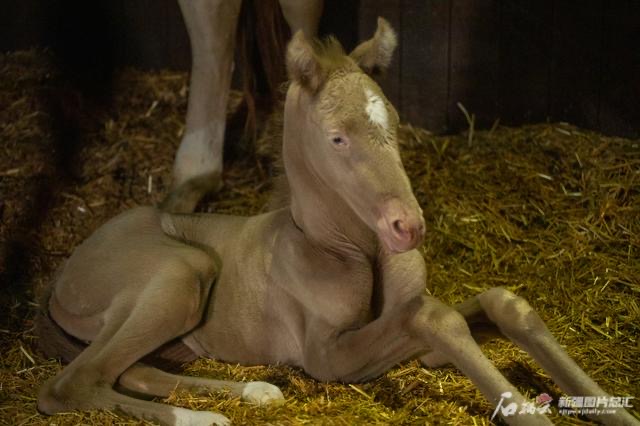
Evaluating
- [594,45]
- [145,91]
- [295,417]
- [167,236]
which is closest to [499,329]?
[295,417]

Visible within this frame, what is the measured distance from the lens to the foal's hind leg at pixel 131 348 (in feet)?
10.3

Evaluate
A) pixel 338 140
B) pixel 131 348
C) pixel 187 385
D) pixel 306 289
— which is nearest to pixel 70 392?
pixel 131 348

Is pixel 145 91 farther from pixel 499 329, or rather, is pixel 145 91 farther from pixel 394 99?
pixel 499 329

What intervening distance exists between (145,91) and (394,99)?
164 centimetres

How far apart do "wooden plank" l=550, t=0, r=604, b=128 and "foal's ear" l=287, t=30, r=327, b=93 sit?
2.56 meters

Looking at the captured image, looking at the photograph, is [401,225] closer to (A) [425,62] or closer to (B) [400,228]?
(B) [400,228]

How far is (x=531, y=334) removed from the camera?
9.85ft

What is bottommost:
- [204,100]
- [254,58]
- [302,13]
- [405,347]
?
[405,347]

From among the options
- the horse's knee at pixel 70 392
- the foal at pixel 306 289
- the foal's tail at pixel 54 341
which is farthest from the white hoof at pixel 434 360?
the foal's tail at pixel 54 341

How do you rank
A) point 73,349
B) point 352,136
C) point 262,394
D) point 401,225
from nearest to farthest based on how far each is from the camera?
1. point 401,225
2. point 352,136
3. point 262,394
4. point 73,349

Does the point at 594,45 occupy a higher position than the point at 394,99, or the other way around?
the point at 594,45

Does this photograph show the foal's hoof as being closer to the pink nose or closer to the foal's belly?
the foal's belly

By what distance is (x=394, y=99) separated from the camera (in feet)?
18.8

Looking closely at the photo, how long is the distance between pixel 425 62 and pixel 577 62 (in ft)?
3.06
